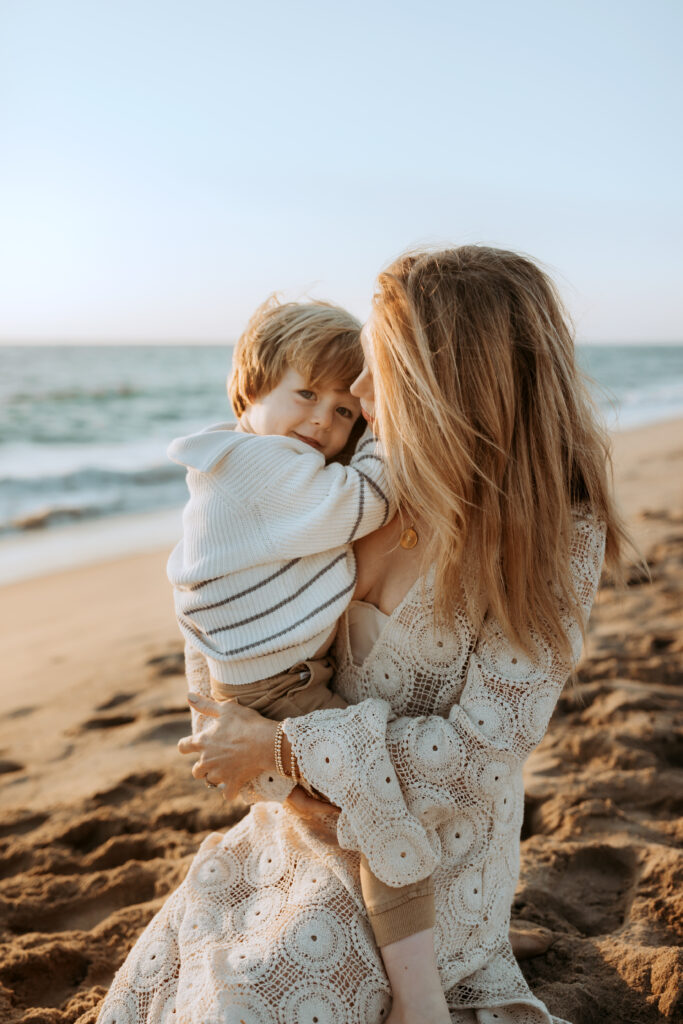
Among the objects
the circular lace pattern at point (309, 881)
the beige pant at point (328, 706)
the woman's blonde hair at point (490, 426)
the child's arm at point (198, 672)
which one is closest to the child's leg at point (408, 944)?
the beige pant at point (328, 706)

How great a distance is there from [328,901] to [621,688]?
232cm

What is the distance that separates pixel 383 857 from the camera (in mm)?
1672

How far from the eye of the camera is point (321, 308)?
2479 millimetres

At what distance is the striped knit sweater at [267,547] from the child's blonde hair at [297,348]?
13.2 inches

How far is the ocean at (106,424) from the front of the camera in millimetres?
9430

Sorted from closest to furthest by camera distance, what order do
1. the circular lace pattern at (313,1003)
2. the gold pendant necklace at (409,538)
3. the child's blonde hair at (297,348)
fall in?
the circular lace pattern at (313,1003) < the gold pendant necklace at (409,538) < the child's blonde hair at (297,348)

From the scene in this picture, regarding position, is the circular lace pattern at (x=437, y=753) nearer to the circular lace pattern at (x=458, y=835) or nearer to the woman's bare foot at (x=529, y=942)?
the circular lace pattern at (x=458, y=835)

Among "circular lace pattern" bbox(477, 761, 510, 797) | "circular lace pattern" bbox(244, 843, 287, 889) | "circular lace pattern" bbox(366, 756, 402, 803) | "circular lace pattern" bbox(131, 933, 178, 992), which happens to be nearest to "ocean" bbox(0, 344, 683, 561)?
"circular lace pattern" bbox(477, 761, 510, 797)

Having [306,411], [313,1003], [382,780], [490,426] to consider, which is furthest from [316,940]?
[306,411]

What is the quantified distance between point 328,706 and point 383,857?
415 mm

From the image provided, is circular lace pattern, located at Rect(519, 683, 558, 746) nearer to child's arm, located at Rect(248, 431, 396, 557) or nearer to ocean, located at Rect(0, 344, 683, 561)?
child's arm, located at Rect(248, 431, 396, 557)

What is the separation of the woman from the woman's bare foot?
37 centimetres

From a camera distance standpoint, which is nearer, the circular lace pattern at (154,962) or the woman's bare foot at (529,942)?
the circular lace pattern at (154,962)

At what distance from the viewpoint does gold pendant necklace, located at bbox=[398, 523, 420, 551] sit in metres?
1.96
